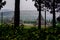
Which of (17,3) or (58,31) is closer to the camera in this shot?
(58,31)

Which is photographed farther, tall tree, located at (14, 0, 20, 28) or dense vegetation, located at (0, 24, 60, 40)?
tall tree, located at (14, 0, 20, 28)

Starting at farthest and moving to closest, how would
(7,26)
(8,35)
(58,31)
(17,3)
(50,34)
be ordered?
(17,3) < (7,26) < (8,35) < (58,31) < (50,34)

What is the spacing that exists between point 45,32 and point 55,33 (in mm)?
182

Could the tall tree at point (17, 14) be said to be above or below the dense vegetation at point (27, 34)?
above

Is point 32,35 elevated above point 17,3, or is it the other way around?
point 17,3

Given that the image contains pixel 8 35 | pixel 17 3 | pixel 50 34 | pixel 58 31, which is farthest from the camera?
pixel 17 3

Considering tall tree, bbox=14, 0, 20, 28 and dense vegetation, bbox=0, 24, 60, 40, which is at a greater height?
tall tree, bbox=14, 0, 20, 28

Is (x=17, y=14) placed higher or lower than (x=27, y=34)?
higher

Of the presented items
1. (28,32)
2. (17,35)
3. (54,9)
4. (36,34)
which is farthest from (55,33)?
(54,9)

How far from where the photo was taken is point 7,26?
135 inches

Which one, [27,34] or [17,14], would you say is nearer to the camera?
[27,34]

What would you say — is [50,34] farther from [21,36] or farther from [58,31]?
[21,36]

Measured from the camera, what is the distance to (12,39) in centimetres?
284

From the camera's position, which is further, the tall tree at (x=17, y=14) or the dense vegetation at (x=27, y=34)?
the tall tree at (x=17, y=14)
